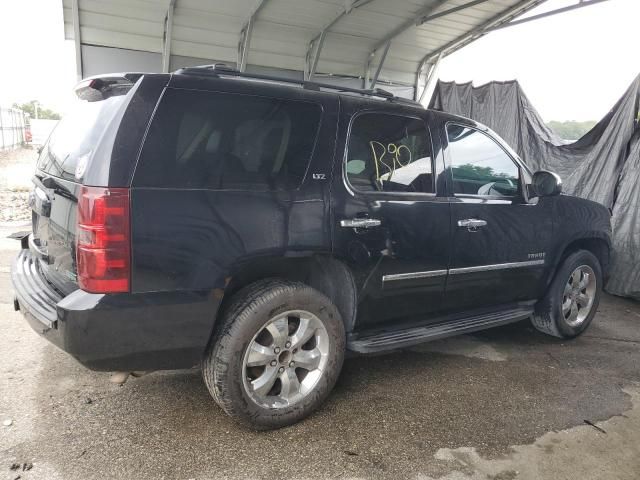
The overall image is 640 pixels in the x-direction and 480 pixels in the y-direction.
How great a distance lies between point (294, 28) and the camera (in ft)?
37.4

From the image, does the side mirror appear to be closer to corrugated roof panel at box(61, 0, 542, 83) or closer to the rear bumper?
the rear bumper

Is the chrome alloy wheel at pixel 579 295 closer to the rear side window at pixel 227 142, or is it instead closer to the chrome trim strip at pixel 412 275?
the chrome trim strip at pixel 412 275

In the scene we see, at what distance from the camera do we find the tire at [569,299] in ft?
13.9

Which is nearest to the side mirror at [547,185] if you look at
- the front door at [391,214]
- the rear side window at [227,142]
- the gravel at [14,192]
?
the front door at [391,214]

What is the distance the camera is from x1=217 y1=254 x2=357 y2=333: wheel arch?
2648 mm

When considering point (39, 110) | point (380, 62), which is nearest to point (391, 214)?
point (380, 62)

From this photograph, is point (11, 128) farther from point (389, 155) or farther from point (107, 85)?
point (389, 155)

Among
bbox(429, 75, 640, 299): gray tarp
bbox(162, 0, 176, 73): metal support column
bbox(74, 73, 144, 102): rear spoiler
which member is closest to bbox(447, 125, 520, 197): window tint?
bbox(74, 73, 144, 102): rear spoiler

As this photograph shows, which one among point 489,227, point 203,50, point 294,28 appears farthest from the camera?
point 203,50

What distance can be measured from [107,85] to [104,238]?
0.93 meters

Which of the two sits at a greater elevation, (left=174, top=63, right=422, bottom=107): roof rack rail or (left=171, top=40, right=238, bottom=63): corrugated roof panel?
(left=171, top=40, right=238, bottom=63): corrugated roof panel

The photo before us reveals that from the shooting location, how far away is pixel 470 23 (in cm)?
1144

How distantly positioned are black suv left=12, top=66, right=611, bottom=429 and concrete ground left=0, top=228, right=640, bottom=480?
290 millimetres

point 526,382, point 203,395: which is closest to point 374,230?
point 203,395
